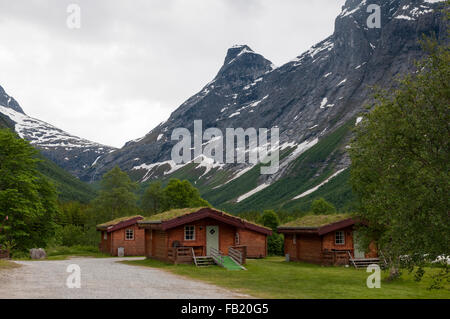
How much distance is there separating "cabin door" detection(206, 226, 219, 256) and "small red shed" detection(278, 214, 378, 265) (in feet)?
29.8

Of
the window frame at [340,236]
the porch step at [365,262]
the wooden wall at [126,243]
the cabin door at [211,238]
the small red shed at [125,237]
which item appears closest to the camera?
the cabin door at [211,238]

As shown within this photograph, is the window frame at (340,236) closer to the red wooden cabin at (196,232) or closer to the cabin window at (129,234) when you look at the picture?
the red wooden cabin at (196,232)

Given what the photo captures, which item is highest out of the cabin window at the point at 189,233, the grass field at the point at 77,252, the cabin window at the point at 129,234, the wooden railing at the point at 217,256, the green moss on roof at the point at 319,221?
the green moss on roof at the point at 319,221

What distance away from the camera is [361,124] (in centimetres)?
2970

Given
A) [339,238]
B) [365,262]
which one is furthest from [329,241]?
[365,262]

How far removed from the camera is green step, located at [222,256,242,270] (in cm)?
3487

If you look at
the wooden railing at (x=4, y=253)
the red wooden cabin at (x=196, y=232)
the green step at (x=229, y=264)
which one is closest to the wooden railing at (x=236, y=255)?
the green step at (x=229, y=264)

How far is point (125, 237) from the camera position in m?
55.4

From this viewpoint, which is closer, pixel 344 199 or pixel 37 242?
pixel 37 242

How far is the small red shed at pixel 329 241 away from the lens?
40.8 m

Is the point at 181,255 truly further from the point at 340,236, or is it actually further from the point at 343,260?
the point at 340,236

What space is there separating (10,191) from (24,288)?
2353 cm
